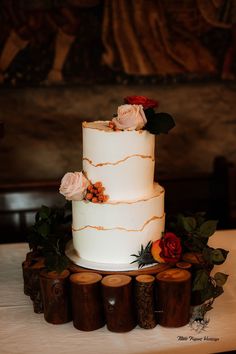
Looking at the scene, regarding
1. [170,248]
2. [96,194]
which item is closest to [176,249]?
[170,248]

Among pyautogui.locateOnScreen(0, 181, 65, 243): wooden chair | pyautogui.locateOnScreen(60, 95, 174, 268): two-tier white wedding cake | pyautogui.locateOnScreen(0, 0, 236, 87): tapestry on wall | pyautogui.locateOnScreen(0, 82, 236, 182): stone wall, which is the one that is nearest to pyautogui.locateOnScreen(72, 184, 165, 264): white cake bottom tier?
pyautogui.locateOnScreen(60, 95, 174, 268): two-tier white wedding cake

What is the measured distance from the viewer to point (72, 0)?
12.4ft

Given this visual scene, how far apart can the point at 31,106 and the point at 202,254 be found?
7.21ft

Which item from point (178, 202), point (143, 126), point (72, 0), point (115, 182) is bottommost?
point (178, 202)

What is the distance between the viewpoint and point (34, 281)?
2115mm

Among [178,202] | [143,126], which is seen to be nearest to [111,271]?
[143,126]

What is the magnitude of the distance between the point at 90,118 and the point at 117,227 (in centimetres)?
204

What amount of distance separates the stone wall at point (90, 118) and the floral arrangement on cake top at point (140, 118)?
1837 mm

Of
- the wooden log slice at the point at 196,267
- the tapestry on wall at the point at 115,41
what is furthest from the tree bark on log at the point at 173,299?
the tapestry on wall at the point at 115,41

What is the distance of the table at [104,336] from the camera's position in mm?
1812

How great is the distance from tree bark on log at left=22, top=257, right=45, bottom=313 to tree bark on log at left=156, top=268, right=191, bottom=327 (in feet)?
1.68

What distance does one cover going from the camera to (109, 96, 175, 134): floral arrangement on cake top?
2.03 meters

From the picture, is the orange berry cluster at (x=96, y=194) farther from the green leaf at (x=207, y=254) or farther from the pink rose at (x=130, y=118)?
the green leaf at (x=207, y=254)

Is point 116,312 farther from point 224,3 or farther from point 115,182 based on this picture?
point 224,3
